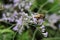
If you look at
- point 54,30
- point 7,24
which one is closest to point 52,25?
point 54,30

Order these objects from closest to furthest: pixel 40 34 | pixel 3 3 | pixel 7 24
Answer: pixel 40 34
pixel 7 24
pixel 3 3

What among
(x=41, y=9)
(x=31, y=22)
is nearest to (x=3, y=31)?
(x=31, y=22)

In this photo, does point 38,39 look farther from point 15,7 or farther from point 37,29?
point 15,7

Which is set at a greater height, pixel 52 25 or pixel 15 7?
pixel 15 7

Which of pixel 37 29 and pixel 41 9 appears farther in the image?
pixel 41 9

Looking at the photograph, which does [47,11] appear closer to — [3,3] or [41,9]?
[41,9]

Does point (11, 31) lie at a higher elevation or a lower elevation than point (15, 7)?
lower

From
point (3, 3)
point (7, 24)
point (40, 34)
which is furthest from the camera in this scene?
point (3, 3)

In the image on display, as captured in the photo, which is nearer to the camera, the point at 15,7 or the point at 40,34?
the point at 40,34
